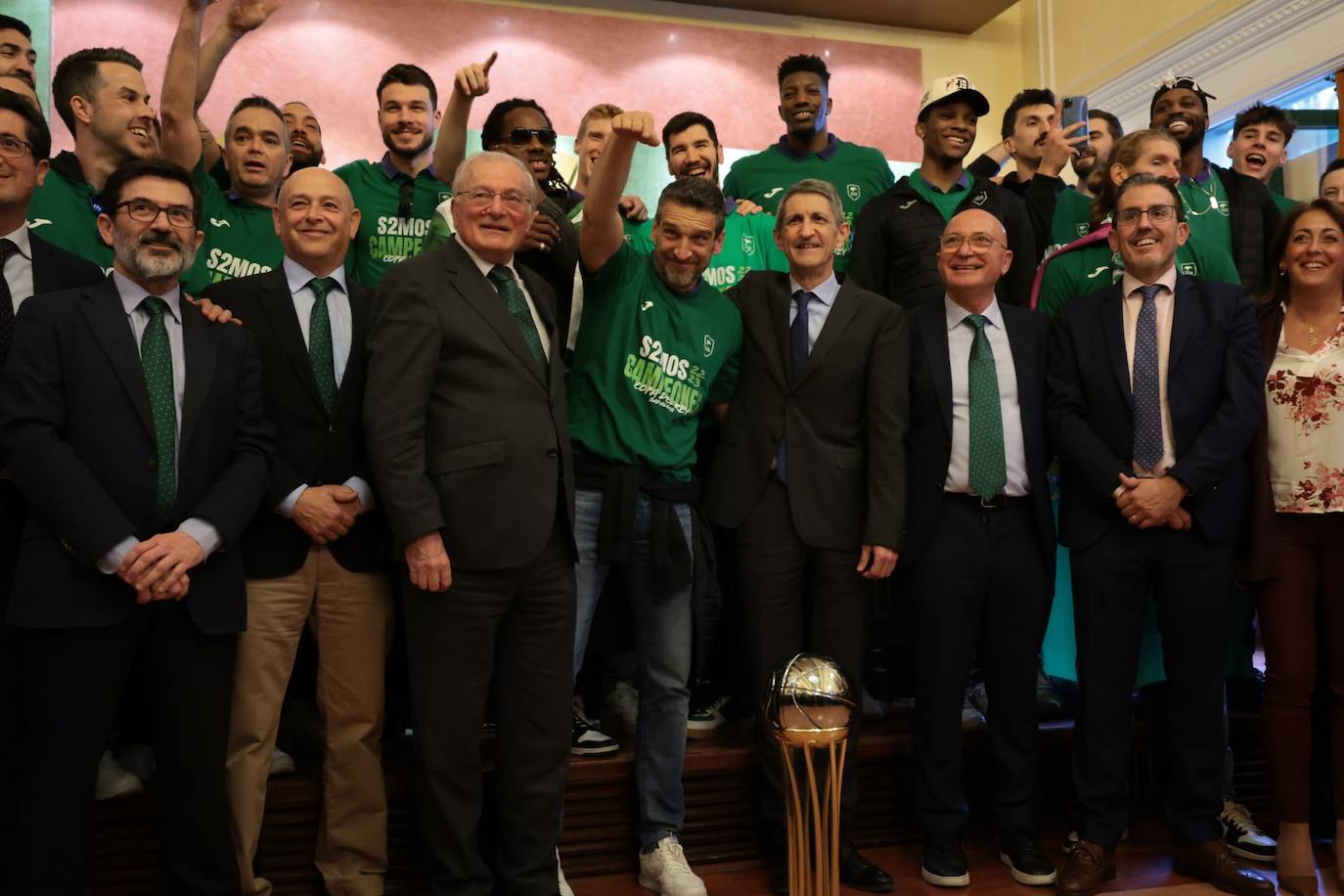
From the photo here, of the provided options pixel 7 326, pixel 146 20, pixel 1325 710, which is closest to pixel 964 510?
pixel 1325 710

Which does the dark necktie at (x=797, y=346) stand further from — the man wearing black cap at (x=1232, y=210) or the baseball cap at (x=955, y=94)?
the man wearing black cap at (x=1232, y=210)

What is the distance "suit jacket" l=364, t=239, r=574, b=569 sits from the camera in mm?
2545

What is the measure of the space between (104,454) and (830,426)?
1.75 metres

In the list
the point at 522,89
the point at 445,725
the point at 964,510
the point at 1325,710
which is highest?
the point at 522,89

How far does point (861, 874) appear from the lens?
9.89 feet

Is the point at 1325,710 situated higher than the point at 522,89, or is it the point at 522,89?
the point at 522,89

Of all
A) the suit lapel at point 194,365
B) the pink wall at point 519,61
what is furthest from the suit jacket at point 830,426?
the pink wall at point 519,61

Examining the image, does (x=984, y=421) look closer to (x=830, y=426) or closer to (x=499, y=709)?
(x=830, y=426)

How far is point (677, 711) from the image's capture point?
2959 millimetres

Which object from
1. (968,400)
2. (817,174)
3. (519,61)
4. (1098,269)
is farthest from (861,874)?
(519,61)

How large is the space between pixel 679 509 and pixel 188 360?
124 centimetres

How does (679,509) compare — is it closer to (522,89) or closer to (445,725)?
(445,725)

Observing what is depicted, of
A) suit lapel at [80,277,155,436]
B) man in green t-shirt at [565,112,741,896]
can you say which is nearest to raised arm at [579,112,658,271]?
man in green t-shirt at [565,112,741,896]

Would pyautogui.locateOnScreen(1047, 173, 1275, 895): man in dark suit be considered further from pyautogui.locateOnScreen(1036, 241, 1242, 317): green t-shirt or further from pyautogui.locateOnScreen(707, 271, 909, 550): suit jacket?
pyautogui.locateOnScreen(707, 271, 909, 550): suit jacket
